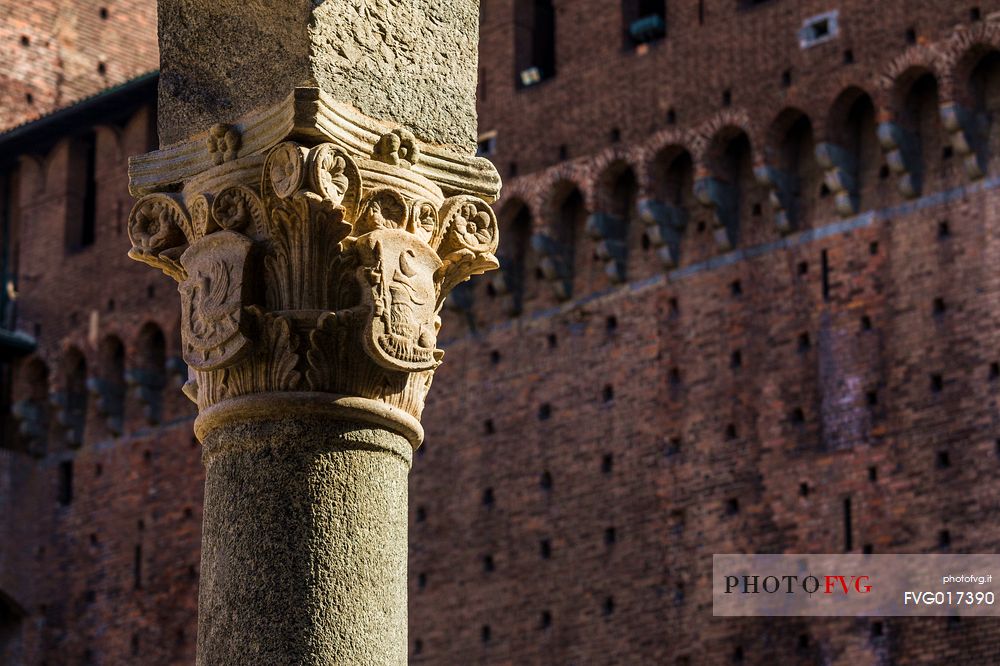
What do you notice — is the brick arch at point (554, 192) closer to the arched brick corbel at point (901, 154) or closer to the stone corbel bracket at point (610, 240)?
the stone corbel bracket at point (610, 240)

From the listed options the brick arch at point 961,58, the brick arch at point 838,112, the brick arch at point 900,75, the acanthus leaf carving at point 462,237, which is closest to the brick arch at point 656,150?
the brick arch at point 838,112

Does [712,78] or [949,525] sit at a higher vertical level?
[712,78]

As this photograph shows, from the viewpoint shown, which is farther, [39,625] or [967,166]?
[39,625]

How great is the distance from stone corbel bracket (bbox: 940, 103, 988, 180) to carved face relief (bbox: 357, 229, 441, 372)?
439 inches

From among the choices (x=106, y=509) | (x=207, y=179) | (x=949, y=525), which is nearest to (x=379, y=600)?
(x=207, y=179)

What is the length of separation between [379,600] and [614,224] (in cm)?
1311

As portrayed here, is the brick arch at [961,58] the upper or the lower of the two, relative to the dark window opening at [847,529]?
upper

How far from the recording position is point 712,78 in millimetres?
16828

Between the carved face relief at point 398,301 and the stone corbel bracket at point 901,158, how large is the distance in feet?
36.9

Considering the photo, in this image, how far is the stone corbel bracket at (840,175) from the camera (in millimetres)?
15766

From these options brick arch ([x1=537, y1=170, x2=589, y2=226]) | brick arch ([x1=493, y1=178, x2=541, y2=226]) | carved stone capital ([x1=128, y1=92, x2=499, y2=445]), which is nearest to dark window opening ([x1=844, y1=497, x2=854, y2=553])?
brick arch ([x1=537, y1=170, x2=589, y2=226])

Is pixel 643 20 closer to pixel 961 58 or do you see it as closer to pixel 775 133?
pixel 775 133

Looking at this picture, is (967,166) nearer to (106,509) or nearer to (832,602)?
Result: (832,602)

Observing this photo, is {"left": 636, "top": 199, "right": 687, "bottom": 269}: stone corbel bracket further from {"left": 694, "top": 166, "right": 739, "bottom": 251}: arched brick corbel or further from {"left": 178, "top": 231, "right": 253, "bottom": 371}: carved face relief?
{"left": 178, "top": 231, "right": 253, "bottom": 371}: carved face relief
